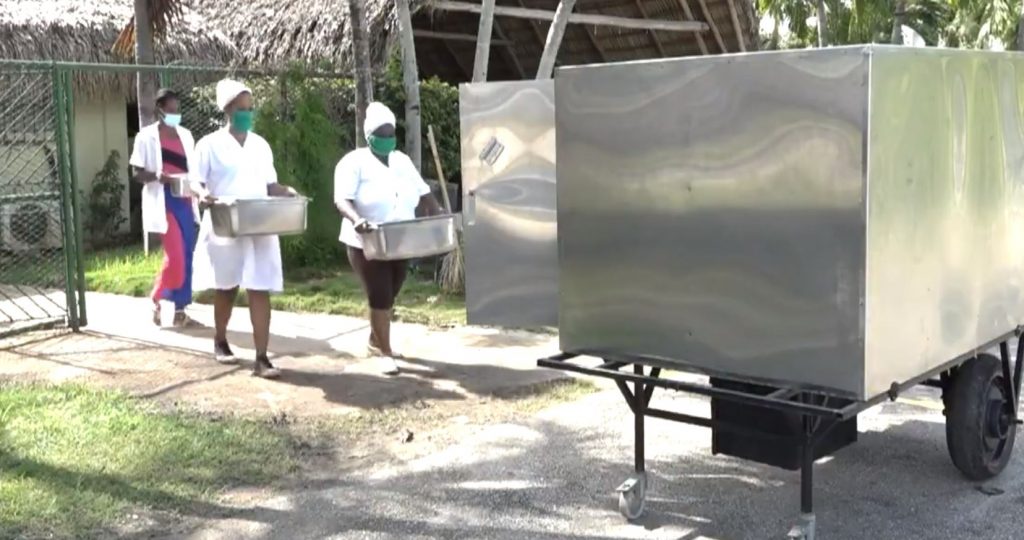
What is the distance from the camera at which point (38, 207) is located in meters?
10.5

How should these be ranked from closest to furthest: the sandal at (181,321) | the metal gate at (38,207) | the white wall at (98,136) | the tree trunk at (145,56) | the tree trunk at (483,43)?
the metal gate at (38,207) → the sandal at (181,321) → the tree trunk at (145,56) → the tree trunk at (483,43) → the white wall at (98,136)

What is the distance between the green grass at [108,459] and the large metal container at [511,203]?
1.37 m

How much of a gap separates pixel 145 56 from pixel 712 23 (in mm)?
7902

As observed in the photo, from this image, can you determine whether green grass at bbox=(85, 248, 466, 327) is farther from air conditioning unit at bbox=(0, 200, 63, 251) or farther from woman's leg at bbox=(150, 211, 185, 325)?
woman's leg at bbox=(150, 211, 185, 325)

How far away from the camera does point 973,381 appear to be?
504 cm

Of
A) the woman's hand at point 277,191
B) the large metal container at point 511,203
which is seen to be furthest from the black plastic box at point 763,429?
the woman's hand at point 277,191

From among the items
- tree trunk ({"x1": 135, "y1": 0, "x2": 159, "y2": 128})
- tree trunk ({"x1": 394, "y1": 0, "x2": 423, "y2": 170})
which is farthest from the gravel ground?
tree trunk ({"x1": 135, "y1": 0, "x2": 159, "y2": 128})

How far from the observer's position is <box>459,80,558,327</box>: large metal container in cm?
565

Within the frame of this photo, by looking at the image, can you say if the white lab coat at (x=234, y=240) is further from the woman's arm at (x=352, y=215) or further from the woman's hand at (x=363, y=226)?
the woman's hand at (x=363, y=226)

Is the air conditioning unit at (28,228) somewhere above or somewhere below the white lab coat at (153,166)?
below

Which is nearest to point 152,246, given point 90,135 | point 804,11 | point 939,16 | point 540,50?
point 90,135

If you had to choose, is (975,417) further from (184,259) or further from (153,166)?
(153,166)

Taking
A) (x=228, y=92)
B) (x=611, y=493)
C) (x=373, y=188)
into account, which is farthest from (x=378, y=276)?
(x=611, y=493)

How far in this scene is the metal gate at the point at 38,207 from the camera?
825cm
